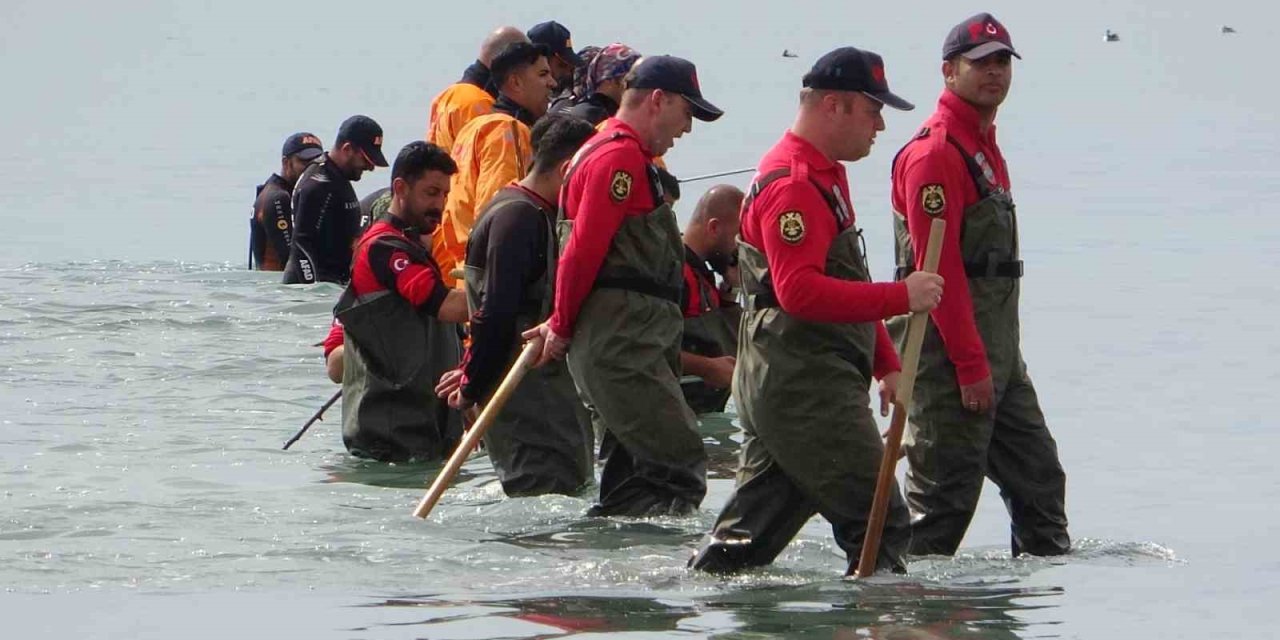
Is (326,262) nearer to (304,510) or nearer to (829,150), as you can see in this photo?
(304,510)

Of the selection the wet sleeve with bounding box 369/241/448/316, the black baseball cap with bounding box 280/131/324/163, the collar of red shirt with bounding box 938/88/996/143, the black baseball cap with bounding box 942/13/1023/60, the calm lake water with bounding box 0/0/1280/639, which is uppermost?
the black baseball cap with bounding box 942/13/1023/60

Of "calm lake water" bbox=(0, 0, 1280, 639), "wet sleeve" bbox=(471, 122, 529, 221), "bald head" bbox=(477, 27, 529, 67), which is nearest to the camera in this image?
"calm lake water" bbox=(0, 0, 1280, 639)

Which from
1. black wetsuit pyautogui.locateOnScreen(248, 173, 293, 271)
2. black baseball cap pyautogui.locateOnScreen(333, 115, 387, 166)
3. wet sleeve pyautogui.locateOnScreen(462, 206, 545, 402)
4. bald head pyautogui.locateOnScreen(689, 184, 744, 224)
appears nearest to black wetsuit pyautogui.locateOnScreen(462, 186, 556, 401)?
wet sleeve pyautogui.locateOnScreen(462, 206, 545, 402)

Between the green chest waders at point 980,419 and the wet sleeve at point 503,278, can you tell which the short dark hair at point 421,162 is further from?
the green chest waders at point 980,419

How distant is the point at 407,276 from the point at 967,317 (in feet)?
11.2

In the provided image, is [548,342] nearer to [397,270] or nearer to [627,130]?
[627,130]

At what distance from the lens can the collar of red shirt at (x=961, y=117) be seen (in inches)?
385

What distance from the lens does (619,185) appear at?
1016cm

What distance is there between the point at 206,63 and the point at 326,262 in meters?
61.4

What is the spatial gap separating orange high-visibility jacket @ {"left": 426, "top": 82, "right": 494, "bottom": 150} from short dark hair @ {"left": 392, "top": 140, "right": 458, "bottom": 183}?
196cm

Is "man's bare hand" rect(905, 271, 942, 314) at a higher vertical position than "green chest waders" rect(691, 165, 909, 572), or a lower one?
higher

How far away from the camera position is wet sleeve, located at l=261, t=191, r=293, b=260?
20.1 metres

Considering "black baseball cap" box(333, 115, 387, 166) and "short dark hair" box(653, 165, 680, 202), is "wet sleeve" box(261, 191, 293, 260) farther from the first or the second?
"short dark hair" box(653, 165, 680, 202)

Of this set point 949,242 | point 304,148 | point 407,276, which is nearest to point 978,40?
point 949,242
